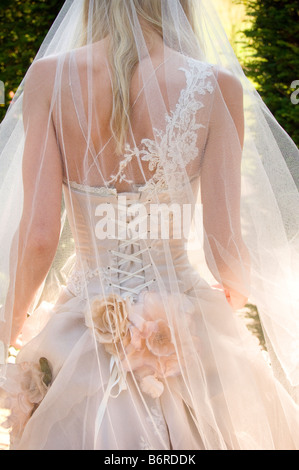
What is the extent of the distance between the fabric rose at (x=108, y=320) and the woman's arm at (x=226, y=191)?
0.32m

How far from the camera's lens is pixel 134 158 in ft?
5.66

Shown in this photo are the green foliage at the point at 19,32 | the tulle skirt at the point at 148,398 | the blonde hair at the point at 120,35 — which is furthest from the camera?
the green foliage at the point at 19,32

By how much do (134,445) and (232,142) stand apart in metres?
0.87

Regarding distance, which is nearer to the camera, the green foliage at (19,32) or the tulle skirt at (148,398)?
the tulle skirt at (148,398)

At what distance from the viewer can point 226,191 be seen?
70.5 inches

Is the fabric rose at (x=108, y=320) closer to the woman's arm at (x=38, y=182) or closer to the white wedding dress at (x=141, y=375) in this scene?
the white wedding dress at (x=141, y=375)

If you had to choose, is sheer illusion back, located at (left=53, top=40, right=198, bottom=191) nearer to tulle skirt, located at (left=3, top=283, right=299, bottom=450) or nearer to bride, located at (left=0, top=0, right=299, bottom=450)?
bride, located at (left=0, top=0, right=299, bottom=450)

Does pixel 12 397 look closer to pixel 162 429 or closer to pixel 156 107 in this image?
pixel 162 429

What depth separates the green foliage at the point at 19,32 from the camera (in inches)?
176

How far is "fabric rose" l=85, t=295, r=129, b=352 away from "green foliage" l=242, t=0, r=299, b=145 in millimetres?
3167

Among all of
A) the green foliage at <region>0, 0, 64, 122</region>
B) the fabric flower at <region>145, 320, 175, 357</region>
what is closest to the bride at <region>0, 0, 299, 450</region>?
the fabric flower at <region>145, 320, 175, 357</region>

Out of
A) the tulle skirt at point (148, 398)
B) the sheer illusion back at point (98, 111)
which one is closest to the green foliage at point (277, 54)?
the sheer illusion back at point (98, 111)

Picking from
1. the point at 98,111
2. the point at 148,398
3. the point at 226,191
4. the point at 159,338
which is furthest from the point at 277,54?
the point at 148,398
